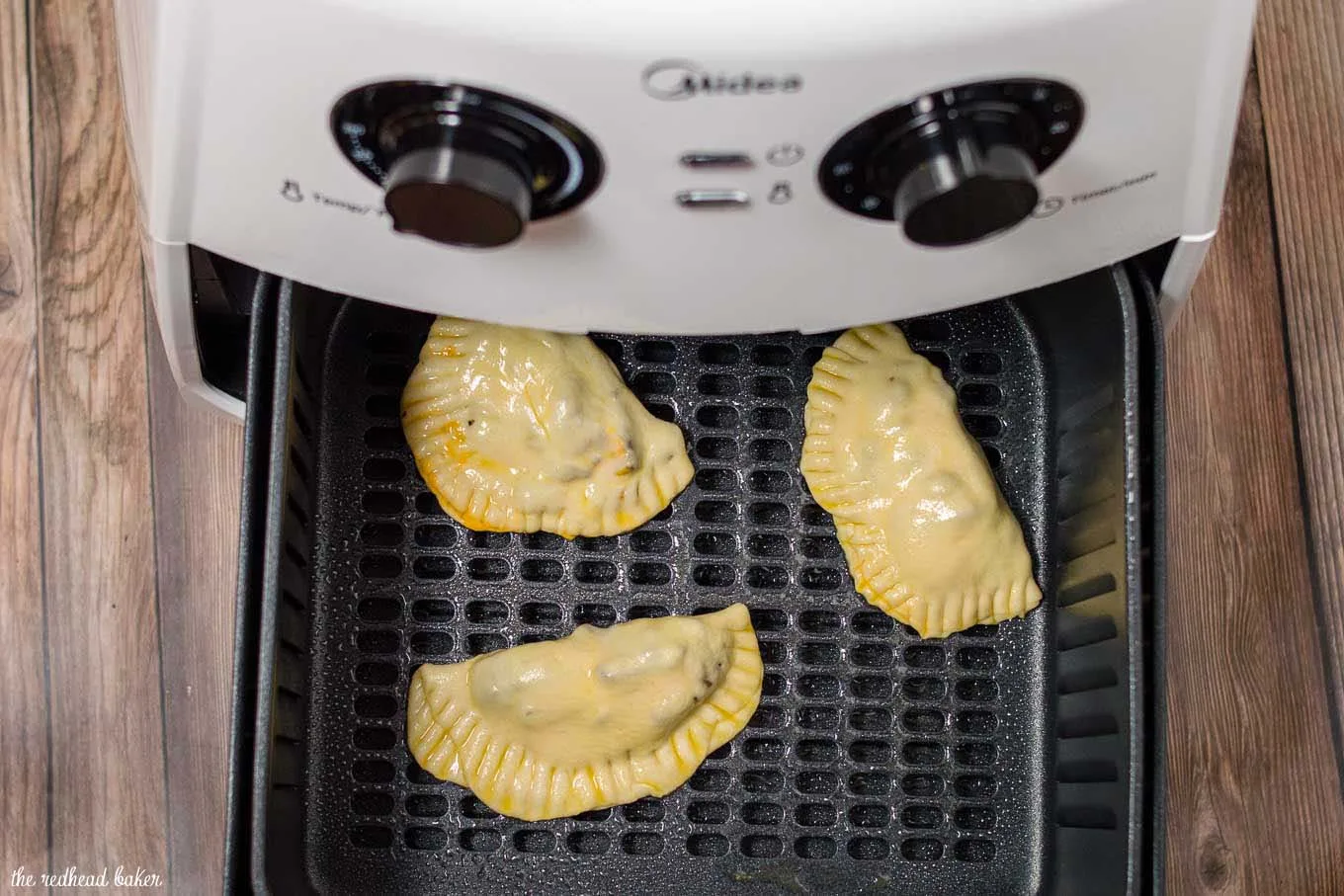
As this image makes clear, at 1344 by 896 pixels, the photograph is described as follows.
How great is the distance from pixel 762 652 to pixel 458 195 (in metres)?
0.40

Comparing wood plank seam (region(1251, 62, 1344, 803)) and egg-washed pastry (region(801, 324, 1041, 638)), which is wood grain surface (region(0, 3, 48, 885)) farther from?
wood plank seam (region(1251, 62, 1344, 803))

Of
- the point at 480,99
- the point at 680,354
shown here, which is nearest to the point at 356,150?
the point at 480,99

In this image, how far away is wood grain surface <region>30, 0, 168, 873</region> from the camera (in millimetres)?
937

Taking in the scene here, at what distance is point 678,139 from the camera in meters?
0.50

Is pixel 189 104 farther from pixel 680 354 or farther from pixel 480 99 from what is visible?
pixel 680 354

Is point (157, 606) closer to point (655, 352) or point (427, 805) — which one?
point (427, 805)

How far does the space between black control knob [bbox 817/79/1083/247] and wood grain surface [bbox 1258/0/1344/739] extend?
0.60 meters

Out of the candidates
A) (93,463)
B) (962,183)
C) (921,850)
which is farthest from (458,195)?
(93,463)

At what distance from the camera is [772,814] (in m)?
0.76

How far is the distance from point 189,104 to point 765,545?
1.45 ft

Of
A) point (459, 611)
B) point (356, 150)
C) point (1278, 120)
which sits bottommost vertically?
point (459, 611)

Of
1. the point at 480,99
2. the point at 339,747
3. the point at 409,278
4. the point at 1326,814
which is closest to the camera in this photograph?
the point at 480,99

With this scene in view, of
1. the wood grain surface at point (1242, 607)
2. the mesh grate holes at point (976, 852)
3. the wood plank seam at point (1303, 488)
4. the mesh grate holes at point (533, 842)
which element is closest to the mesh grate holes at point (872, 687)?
the mesh grate holes at point (976, 852)

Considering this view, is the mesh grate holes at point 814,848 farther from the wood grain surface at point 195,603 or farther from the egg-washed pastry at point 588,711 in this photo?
the wood grain surface at point 195,603
